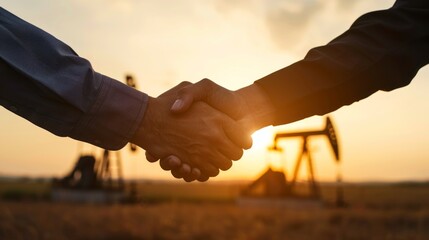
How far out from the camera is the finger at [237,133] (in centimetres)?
323

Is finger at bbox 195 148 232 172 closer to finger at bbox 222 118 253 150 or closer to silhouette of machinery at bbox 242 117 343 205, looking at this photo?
finger at bbox 222 118 253 150

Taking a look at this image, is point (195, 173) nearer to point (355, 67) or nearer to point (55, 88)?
point (55, 88)

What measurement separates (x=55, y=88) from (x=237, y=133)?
1149mm

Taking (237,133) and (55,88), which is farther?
(237,133)

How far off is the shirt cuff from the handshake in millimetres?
164

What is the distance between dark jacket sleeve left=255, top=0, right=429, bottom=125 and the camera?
2986 mm

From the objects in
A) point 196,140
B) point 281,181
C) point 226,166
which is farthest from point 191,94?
point 281,181

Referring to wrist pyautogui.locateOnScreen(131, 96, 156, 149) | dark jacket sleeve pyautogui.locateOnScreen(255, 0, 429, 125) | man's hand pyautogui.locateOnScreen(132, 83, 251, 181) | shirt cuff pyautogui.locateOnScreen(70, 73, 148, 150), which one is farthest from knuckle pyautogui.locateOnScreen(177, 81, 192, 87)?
dark jacket sleeve pyautogui.locateOnScreen(255, 0, 429, 125)

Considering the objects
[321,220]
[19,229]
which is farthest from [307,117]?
[321,220]

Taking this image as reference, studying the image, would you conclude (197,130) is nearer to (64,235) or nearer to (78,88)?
(78,88)

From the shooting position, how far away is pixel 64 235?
10922 mm

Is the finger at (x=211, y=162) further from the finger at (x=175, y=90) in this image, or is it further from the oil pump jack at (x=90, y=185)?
the oil pump jack at (x=90, y=185)

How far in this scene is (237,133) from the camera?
323 centimetres

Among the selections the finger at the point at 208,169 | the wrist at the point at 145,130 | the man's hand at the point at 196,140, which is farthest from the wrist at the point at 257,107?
the wrist at the point at 145,130
